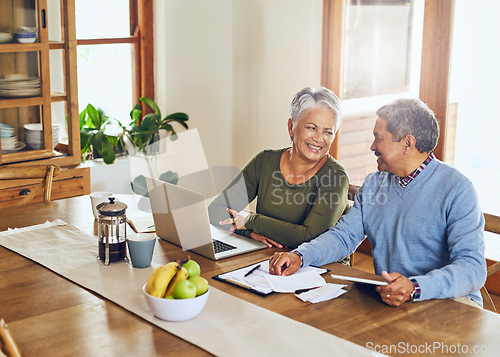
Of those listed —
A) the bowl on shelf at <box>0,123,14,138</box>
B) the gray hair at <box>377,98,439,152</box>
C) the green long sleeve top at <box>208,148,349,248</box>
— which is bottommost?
the green long sleeve top at <box>208,148,349,248</box>

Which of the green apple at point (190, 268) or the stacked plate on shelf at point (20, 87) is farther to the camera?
the stacked plate on shelf at point (20, 87)

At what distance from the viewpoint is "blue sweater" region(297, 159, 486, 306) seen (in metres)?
1.80

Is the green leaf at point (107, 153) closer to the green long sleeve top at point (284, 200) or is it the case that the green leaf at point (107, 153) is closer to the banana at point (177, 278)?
the green long sleeve top at point (284, 200)

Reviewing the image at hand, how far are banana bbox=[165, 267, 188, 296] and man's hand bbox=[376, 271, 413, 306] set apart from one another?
0.54 m

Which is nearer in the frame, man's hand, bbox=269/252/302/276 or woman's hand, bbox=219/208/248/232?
man's hand, bbox=269/252/302/276

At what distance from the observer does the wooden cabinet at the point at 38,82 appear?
3455 millimetres

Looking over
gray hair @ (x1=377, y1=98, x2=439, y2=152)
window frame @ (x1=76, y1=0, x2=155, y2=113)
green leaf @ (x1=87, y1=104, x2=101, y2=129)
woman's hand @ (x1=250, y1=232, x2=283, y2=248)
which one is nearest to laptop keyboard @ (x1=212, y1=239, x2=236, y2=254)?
woman's hand @ (x1=250, y1=232, x2=283, y2=248)

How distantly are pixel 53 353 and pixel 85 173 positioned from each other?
2478 millimetres

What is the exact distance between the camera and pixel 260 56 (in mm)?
4414

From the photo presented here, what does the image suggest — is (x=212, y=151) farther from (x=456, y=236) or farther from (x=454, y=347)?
(x=454, y=347)

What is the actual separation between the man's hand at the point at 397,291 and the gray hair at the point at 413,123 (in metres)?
0.52

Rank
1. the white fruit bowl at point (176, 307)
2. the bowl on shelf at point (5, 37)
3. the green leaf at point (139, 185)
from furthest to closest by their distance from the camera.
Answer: the green leaf at point (139, 185) → the bowl on shelf at point (5, 37) → the white fruit bowl at point (176, 307)

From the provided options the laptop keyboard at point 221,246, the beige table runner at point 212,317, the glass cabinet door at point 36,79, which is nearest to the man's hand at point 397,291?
the beige table runner at point 212,317

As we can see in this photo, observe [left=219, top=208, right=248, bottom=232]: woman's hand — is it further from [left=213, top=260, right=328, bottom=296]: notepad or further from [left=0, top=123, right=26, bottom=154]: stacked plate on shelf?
[left=0, top=123, right=26, bottom=154]: stacked plate on shelf
